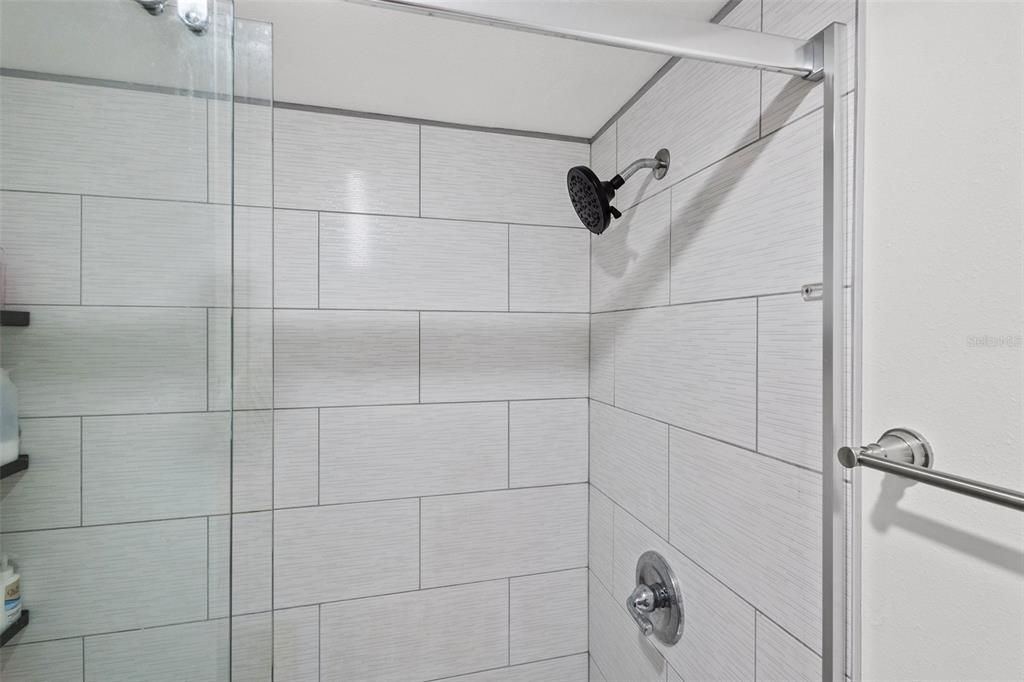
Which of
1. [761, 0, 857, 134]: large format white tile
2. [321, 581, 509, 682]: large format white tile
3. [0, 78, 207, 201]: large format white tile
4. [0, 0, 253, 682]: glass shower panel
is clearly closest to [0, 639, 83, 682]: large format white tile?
[0, 0, 253, 682]: glass shower panel

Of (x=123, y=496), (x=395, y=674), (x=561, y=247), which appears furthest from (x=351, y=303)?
(x=395, y=674)

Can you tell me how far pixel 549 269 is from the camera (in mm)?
1426

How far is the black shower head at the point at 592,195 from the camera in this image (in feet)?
3.33

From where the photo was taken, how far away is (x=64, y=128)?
1.82 ft

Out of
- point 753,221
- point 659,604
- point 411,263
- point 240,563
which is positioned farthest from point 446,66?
point 659,604

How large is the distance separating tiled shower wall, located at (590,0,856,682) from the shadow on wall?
0.31 ft

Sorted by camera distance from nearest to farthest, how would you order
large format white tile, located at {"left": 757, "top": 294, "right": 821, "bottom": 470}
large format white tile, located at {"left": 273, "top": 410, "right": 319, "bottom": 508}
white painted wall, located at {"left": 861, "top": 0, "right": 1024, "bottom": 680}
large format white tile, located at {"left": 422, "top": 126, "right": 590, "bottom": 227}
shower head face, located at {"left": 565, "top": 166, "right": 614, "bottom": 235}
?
white painted wall, located at {"left": 861, "top": 0, "right": 1024, "bottom": 680}, large format white tile, located at {"left": 757, "top": 294, "right": 821, "bottom": 470}, shower head face, located at {"left": 565, "top": 166, "right": 614, "bottom": 235}, large format white tile, located at {"left": 273, "top": 410, "right": 319, "bottom": 508}, large format white tile, located at {"left": 422, "top": 126, "right": 590, "bottom": 227}

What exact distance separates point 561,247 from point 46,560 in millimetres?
1231

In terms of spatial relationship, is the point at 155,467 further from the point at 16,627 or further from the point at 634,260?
the point at 634,260

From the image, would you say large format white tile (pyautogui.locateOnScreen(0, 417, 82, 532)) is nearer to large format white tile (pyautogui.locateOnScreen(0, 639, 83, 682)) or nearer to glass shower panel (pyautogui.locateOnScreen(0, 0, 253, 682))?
glass shower panel (pyautogui.locateOnScreen(0, 0, 253, 682))

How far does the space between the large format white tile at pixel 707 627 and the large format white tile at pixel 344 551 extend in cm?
62

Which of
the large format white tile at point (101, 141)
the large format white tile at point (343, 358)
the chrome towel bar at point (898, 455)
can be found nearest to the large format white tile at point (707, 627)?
the chrome towel bar at point (898, 455)

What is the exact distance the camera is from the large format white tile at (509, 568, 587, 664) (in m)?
1.41

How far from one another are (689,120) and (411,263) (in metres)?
0.75
